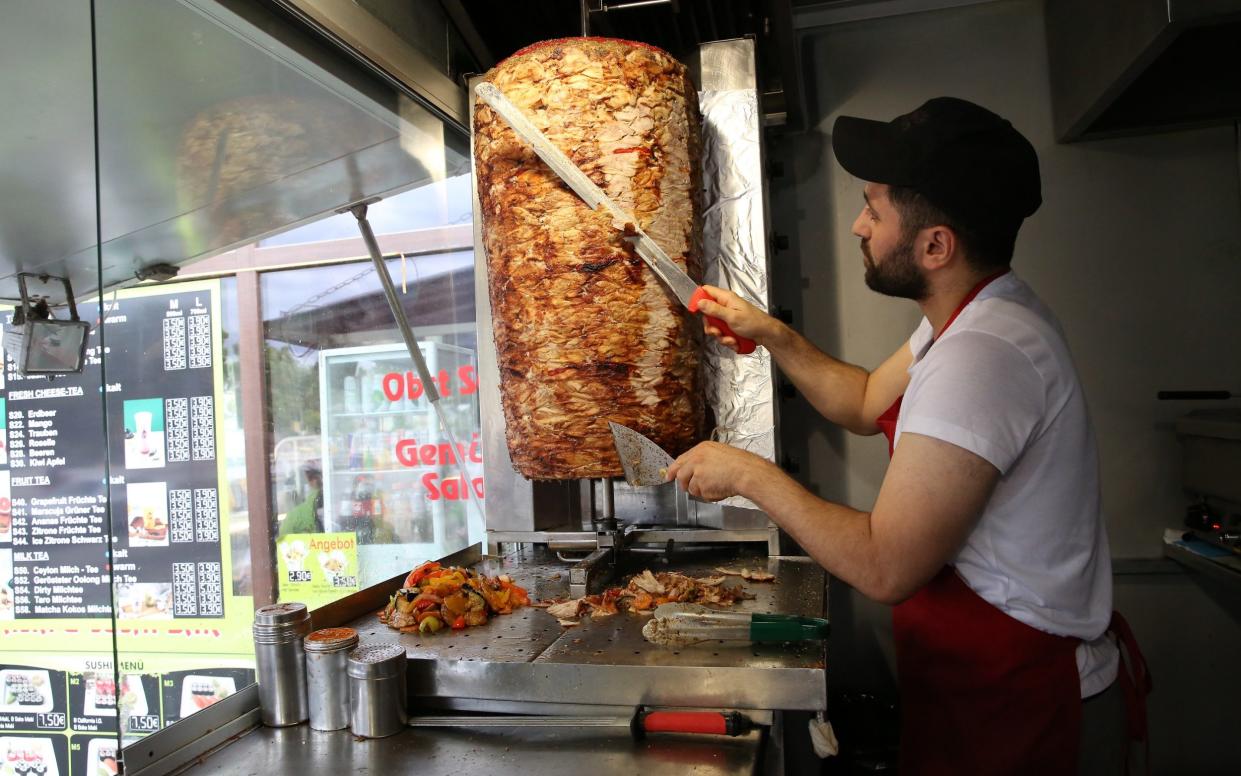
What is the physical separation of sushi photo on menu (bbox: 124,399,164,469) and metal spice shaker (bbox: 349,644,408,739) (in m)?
0.56

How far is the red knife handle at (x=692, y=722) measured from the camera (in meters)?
1.31

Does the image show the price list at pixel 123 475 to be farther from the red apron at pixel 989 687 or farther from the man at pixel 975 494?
the red apron at pixel 989 687

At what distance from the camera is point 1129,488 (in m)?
2.80

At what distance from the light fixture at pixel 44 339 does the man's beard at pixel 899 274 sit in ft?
4.32

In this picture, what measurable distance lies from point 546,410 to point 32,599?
3.30ft

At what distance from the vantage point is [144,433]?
1577 millimetres

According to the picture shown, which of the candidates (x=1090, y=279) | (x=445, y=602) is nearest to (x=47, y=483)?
(x=445, y=602)

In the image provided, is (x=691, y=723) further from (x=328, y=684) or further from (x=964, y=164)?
(x=964, y=164)

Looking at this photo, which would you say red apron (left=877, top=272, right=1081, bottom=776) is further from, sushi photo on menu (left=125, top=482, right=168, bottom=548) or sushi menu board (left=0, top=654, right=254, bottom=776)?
sushi photo on menu (left=125, top=482, right=168, bottom=548)

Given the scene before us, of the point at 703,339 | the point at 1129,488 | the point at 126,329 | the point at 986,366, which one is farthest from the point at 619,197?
the point at 1129,488

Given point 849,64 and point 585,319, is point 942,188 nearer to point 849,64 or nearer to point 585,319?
point 585,319

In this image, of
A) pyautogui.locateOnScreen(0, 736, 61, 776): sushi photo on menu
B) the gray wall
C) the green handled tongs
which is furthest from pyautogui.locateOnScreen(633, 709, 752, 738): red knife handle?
the gray wall

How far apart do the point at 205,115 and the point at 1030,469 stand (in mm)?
1711

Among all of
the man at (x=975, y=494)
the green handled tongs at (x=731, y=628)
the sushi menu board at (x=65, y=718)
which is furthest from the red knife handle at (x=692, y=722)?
the sushi menu board at (x=65, y=718)
